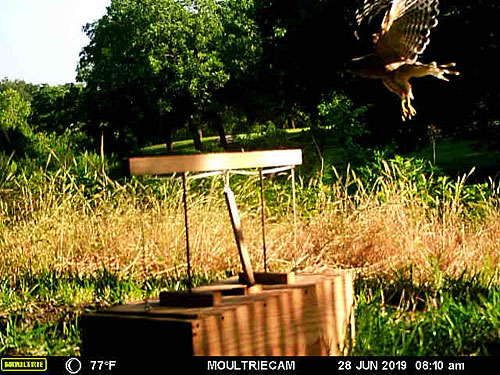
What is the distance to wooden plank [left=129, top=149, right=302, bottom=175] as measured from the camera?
2793 millimetres

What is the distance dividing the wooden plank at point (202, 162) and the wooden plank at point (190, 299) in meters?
0.45

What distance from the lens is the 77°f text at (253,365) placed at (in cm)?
277

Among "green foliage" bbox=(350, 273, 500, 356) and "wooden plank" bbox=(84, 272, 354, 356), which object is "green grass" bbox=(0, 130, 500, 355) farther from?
"wooden plank" bbox=(84, 272, 354, 356)

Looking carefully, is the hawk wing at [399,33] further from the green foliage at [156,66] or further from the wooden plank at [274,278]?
the green foliage at [156,66]

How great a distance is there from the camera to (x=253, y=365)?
9.57 feet

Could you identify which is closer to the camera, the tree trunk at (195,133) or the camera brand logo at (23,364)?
the camera brand logo at (23,364)

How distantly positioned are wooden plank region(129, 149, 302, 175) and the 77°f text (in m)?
0.67

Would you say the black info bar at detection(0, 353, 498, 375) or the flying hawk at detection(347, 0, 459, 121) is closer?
the black info bar at detection(0, 353, 498, 375)

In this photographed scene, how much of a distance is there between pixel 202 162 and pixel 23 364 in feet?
4.70

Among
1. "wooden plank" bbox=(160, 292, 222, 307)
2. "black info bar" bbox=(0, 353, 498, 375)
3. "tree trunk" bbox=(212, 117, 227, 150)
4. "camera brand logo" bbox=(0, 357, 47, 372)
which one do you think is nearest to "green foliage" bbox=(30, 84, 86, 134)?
"tree trunk" bbox=(212, 117, 227, 150)

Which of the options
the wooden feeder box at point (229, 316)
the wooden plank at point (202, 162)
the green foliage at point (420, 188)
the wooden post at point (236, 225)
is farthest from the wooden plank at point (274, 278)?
the green foliage at point (420, 188)

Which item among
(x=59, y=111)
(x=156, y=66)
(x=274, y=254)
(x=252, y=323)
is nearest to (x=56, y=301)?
(x=274, y=254)

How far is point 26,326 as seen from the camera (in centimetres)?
471

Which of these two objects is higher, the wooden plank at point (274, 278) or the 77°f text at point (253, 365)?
the wooden plank at point (274, 278)
